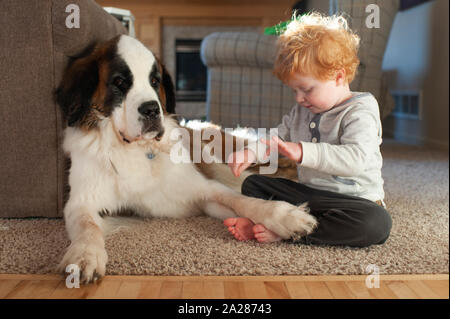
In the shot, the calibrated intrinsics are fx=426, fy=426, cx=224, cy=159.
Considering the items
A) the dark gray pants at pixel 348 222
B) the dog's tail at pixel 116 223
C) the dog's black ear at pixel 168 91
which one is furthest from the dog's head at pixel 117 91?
the dark gray pants at pixel 348 222

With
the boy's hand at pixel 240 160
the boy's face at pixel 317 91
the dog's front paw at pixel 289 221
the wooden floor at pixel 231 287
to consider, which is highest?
the boy's face at pixel 317 91

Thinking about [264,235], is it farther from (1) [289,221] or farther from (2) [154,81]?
(2) [154,81]

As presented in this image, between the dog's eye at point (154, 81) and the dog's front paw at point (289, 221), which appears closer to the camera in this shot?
the dog's front paw at point (289, 221)

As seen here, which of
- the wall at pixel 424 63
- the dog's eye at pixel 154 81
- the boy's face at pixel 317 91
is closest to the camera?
the boy's face at pixel 317 91

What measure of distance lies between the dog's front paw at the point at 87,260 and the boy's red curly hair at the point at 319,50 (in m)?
0.68

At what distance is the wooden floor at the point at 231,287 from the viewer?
83 cm

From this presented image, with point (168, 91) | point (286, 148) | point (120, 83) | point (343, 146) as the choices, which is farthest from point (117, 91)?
point (343, 146)

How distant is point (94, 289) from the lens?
865 millimetres

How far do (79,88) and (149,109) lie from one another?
243mm

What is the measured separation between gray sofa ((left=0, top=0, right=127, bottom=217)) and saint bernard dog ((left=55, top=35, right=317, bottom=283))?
6 centimetres

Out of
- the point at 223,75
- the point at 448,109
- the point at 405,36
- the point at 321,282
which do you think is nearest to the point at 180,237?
the point at 321,282

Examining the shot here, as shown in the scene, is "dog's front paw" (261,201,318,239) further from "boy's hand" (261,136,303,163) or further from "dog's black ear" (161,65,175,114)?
"dog's black ear" (161,65,175,114)

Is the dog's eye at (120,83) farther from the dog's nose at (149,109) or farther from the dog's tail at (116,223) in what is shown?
the dog's tail at (116,223)

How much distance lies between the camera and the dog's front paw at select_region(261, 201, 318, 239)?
42.9 inches
